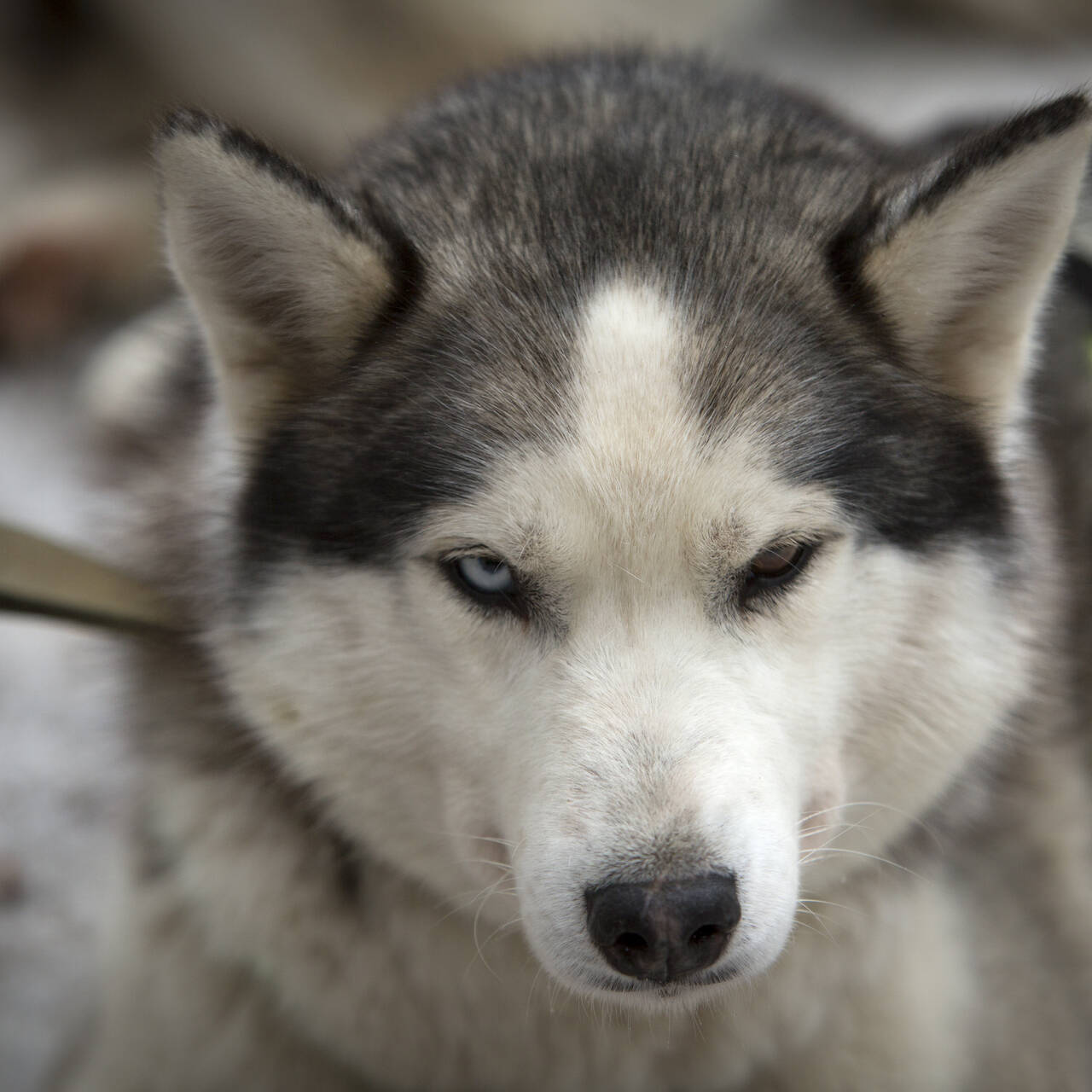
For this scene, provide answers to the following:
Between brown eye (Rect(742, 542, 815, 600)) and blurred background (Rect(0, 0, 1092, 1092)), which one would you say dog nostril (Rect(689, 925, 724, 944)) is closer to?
brown eye (Rect(742, 542, 815, 600))

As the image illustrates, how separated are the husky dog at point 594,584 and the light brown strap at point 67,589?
8 cm

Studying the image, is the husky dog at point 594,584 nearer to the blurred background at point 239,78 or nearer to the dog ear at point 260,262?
the dog ear at point 260,262

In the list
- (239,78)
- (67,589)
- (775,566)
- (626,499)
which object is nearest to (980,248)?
(775,566)

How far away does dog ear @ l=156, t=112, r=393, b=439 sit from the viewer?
5.85ft

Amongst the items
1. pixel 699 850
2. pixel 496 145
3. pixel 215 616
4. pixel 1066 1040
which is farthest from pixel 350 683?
pixel 1066 1040

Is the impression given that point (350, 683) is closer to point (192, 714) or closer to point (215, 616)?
point (215, 616)

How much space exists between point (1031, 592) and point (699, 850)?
88 cm

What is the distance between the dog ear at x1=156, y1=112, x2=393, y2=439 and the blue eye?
0.43 meters

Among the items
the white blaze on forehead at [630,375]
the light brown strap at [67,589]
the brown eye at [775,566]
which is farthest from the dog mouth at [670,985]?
the light brown strap at [67,589]

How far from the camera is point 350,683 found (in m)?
1.98

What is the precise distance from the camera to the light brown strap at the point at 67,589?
2.05m

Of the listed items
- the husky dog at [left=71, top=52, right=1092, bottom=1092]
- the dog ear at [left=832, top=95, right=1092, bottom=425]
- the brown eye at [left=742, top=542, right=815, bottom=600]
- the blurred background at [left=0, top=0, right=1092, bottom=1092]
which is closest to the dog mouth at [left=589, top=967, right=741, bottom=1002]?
the husky dog at [left=71, top=52, right=1092, bottom=1092]

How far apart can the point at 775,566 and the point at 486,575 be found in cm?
43

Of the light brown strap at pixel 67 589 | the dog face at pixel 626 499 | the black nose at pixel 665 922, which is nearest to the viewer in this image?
the black nose at pixel 665 922
